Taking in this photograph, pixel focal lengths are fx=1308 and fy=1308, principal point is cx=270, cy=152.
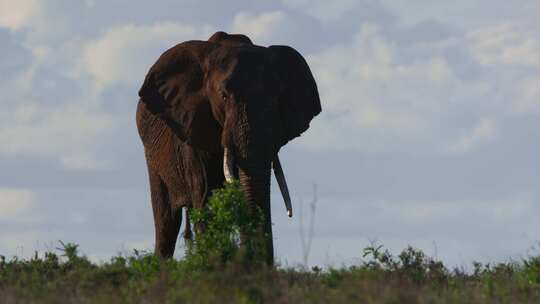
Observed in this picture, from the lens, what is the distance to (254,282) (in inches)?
522

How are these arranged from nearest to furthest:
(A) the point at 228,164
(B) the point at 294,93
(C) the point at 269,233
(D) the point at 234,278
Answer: (D) the point at 234,278
(C) the point at 269,233
(A) the point at 228,164
(B) the point at 294,93

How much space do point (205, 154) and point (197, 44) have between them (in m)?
1.91

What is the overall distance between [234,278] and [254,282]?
259mm

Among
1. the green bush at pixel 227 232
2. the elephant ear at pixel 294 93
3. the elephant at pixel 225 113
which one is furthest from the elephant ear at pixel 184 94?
the green bush at pixel 227 232

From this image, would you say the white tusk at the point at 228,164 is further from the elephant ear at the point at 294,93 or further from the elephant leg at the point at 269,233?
the elephant ear at the point at 294,93

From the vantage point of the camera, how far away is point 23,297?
14078mm

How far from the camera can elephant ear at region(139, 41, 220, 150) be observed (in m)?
20.5

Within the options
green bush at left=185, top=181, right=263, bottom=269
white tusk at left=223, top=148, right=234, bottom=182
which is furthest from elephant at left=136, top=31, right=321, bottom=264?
green bush at left=185, top=181, right=263, bottom=269

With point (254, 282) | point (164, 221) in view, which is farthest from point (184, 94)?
point (254, 282)

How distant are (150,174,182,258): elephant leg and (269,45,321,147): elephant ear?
3.78 metres

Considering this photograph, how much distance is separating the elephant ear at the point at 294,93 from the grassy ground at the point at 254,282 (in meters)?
4.00

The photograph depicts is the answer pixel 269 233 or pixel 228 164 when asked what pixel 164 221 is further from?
pixel 269 233

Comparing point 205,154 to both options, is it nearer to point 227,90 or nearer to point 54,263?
point 227,90

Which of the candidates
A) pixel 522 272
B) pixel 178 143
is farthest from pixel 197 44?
pixel 522 272
